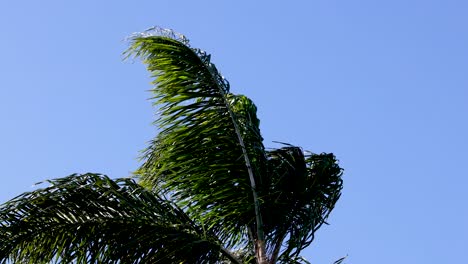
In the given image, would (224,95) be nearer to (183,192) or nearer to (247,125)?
(247,125)

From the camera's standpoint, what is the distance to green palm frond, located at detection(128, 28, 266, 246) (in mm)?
10844

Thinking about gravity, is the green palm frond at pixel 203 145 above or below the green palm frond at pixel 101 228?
above

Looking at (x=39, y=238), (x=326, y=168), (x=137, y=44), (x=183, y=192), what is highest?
(x=137, y=44)

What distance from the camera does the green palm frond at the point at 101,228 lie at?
10.1 metres

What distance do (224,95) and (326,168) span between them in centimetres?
140

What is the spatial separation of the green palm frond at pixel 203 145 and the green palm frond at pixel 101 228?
558 millimetres

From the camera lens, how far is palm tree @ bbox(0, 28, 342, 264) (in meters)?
10.2

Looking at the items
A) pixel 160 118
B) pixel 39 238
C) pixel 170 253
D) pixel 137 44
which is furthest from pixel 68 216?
pixel 137 44

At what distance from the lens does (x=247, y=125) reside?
11.5 meters

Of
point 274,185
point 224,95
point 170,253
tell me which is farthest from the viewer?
point 224,95

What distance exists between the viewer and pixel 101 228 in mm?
10242

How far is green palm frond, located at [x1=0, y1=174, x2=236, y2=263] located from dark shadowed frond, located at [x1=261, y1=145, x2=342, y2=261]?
0.87 meters

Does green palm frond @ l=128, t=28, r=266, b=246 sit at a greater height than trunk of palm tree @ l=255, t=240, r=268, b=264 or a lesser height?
greater

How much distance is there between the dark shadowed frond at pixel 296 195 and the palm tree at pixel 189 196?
1 centimetres
